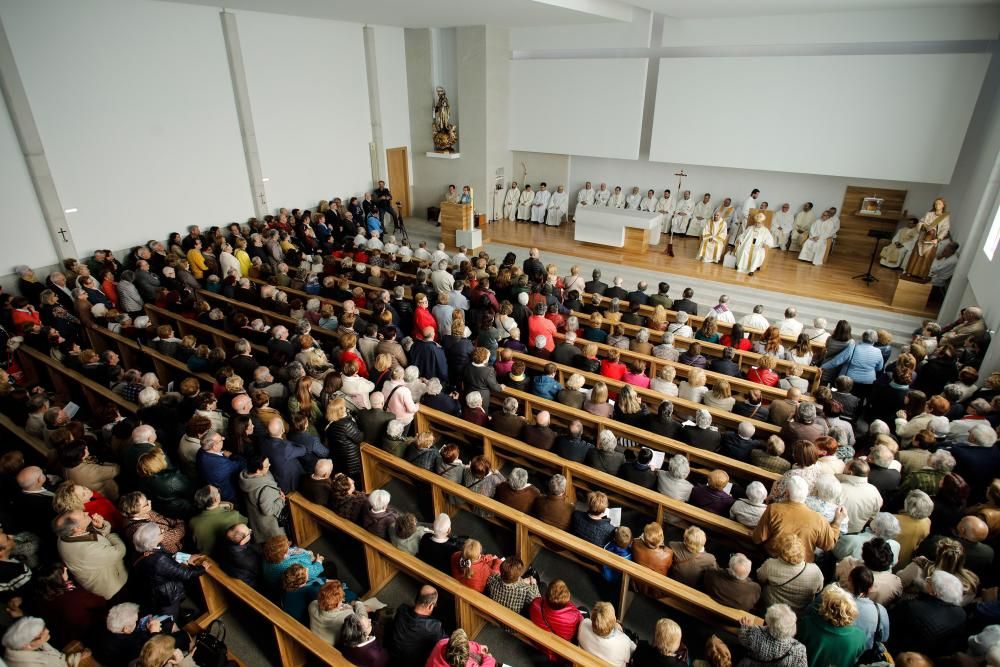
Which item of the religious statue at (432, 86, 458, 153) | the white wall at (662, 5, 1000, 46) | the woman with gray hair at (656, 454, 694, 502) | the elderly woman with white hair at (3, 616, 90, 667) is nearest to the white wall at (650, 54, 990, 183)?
the white wall at (662, 5, 1000, 46)

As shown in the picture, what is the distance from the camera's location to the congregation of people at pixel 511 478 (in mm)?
2975

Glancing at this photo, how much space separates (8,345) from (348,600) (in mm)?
5583

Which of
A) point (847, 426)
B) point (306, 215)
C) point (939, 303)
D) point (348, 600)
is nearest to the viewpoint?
point (348, 600)

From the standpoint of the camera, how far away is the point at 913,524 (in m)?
3.52

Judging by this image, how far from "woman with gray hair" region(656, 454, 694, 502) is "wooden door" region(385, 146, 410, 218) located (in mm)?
11549

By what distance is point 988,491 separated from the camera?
3.58 metres

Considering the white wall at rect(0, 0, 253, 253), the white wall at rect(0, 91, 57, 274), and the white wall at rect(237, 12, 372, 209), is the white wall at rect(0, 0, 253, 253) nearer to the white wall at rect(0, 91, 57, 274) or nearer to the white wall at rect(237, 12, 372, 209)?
the white wall at rect(0, 91, 57, 274)

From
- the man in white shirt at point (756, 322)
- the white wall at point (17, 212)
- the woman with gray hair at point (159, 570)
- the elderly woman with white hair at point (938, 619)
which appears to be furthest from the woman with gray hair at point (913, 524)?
the white wall at point (17, 212)

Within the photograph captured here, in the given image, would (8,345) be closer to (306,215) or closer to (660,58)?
(306,215)

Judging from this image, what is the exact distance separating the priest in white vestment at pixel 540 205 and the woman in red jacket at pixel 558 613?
11.9 metres

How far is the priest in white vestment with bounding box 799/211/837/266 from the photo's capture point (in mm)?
10867

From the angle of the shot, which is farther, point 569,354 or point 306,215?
point 306,215

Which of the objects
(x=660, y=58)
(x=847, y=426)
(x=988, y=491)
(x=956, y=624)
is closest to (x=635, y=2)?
(x=660, y=58)

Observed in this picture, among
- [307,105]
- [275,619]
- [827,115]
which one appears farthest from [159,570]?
[827,115]
